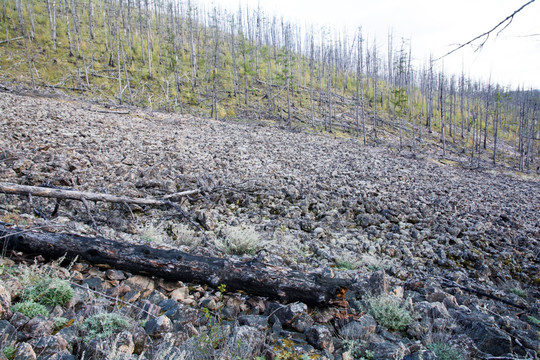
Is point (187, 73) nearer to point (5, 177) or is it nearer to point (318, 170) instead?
point (318, 170)

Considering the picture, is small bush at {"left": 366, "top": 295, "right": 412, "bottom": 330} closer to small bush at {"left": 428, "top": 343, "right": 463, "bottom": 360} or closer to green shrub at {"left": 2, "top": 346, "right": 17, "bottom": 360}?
small bush at {"left": 428, "top": 343, "right": 463, "bottom": 360}

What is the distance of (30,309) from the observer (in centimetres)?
205

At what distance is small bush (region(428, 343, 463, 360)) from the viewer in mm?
2186

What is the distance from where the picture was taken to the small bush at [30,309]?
202 centimetres

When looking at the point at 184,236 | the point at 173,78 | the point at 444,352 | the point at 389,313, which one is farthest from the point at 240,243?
the point at 173,78

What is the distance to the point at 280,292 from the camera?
274 cm

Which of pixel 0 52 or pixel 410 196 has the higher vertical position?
pixel 0 52

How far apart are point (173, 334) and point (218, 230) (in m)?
2.85

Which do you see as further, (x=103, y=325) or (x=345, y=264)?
(x=345, y=264)

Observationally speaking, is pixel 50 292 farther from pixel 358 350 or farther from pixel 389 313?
pixel 389 313

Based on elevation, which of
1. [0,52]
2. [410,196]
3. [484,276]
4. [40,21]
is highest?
[40,21]

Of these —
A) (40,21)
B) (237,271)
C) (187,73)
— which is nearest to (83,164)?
(237,271)

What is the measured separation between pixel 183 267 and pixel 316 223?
136 inches

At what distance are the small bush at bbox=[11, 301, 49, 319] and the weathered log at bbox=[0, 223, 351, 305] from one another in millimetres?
761
